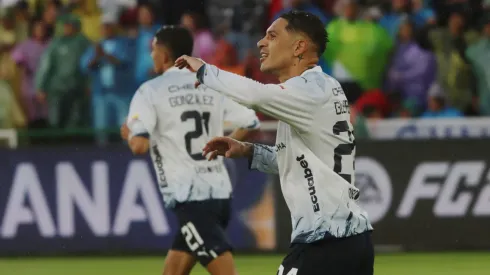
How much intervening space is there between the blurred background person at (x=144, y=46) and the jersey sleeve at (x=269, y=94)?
9.82 metres

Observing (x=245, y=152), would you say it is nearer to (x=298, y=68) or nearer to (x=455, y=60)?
(x=298, y=68)

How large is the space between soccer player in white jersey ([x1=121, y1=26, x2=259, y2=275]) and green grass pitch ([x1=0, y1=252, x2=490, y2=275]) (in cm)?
370

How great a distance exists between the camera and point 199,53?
16141 millimetres

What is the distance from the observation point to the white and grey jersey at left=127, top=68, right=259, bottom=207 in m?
8.41

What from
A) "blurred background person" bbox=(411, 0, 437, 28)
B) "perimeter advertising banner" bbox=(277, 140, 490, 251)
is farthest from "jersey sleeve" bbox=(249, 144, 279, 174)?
"blurred background person" bbox=(411, 0, 437, 28)

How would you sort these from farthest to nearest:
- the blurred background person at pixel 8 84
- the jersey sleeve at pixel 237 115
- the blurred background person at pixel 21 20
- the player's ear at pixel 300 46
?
1. the blurred background person at pixel 21 20
2. the blurred background person at pixel 8 84
3. the jersey sleeve at pixel 237 115
4. the player's ear at pixel 300 46

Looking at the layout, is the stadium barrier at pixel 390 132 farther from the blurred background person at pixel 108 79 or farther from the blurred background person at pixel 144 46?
the blurred background person at pixel 144 46

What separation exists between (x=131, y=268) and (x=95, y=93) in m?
3.64

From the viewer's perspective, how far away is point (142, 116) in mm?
8320

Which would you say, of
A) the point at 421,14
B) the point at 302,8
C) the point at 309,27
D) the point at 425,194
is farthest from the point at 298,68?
the point at 421,14

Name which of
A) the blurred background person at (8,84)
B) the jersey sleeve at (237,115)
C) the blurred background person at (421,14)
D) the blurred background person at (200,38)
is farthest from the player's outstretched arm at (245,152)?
the blurred background person at (8,84)

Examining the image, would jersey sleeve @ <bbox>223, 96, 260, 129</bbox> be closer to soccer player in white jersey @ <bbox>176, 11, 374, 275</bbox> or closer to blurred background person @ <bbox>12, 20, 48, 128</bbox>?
soccer player in white jersey @ <bbox>176, 11, 374, 275</bbox>

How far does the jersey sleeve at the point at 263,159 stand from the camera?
250 inches

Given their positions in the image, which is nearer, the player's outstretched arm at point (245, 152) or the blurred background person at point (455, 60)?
the player's outstretched arm at point (245, 152)
